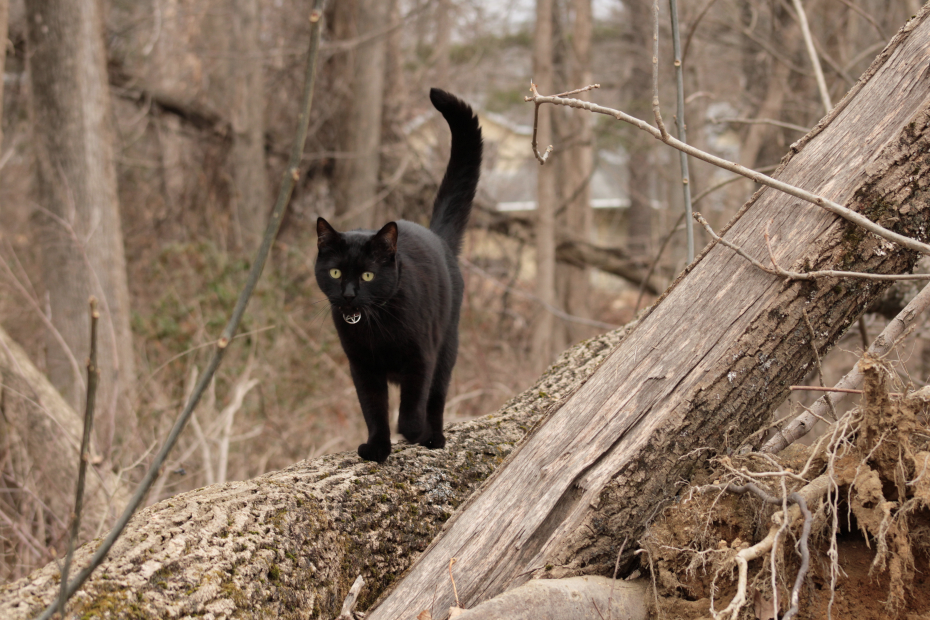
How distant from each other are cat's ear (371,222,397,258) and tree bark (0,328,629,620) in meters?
0.78

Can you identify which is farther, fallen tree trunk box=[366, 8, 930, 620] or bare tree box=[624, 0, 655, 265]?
bare tree box=[624, 0, 655, 265]

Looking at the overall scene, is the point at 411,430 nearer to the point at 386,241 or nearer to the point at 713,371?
the point at 386,241

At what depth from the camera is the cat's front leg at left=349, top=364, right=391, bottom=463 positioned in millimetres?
2516

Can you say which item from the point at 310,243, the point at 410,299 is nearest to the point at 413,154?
the point at 310,243

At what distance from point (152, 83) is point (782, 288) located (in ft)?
31.5

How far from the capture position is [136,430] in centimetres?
403

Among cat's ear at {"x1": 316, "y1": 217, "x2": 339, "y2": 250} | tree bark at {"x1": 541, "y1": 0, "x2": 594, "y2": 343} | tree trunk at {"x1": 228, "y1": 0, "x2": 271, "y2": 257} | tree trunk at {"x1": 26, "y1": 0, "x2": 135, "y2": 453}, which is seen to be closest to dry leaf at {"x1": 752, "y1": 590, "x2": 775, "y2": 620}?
cat's ear at {"x1": 316, "y1": 217, "x2": 339, "y2": 250}

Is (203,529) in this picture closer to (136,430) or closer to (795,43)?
(136,430)

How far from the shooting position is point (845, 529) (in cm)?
184

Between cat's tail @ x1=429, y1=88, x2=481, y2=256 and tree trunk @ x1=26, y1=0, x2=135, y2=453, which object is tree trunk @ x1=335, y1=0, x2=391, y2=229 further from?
cat's tail @ x1=429, y1=88, x2=481, y2=256

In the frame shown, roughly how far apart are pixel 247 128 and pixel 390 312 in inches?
281

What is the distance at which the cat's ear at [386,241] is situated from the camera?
8.74 feet

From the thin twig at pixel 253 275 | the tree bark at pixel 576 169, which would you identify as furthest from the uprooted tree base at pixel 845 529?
the tree bark at pixel 576 169

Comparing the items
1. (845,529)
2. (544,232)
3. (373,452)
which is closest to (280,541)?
(373,452)
